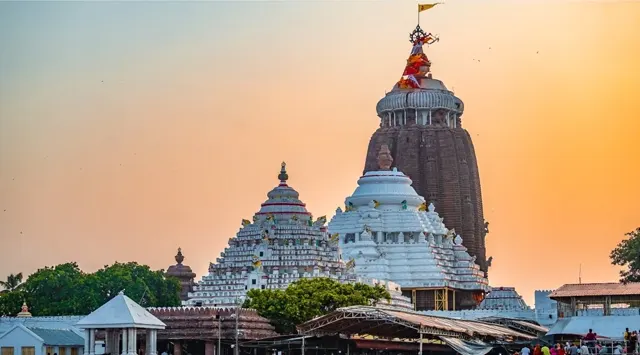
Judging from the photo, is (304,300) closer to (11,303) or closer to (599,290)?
(599,290)

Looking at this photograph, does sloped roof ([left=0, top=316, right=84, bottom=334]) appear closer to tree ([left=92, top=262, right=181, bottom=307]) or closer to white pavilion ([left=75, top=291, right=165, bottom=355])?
tree ([left=92, top=262, right=181, bottom=307])

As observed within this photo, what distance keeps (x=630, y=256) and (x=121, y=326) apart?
26.8 metres

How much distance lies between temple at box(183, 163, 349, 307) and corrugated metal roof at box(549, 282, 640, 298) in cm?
A: 2186

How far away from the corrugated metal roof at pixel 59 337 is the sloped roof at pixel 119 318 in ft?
24.4

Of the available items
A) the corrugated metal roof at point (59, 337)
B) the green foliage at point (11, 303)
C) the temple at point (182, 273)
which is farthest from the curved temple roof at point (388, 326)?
the temple at point (182, 273)

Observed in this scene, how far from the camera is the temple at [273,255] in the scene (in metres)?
103

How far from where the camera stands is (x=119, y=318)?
74.5 m

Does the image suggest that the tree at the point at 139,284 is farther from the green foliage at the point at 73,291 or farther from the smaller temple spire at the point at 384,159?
the smaller temple spire at the point at 384,159

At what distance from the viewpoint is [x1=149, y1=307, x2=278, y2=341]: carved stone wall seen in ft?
262

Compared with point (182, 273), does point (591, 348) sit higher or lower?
lower

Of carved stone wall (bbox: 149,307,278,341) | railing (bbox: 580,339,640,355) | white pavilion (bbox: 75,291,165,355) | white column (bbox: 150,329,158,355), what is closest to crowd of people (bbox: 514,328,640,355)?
railing (bbox: 580,339,640,355)

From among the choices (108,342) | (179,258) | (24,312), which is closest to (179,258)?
(179,258)

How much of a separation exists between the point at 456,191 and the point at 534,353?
2733 inches

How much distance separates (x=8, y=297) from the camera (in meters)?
112
